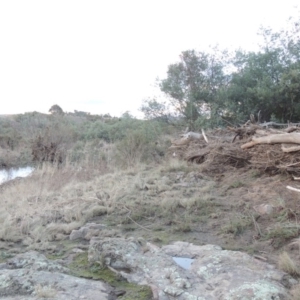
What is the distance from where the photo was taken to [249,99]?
40.0 feet

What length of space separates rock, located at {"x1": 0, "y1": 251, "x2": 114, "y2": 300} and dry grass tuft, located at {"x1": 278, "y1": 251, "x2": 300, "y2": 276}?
1620 mm

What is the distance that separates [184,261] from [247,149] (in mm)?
4510

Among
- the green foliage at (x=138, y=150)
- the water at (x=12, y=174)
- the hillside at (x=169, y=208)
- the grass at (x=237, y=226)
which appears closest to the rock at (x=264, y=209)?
the hillside at (x=169, y=208)

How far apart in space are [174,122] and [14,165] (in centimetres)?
944

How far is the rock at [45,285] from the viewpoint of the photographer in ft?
10.2

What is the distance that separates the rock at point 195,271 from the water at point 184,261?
0.06 metres

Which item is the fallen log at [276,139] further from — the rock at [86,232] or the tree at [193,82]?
the tree at [193,82]

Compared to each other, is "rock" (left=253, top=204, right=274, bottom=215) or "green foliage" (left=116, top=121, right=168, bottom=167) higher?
"green foliage" (left=116, top=121, right=168, bottom=167)

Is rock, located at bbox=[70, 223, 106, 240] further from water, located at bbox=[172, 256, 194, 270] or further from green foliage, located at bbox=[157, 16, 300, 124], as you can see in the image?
green foliage, located at bbox=[157, 16, 300, 124]

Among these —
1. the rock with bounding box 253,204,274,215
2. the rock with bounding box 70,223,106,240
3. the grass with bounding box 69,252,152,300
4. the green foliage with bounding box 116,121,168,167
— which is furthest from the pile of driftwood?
the grass with bounding box 69,252,152,300

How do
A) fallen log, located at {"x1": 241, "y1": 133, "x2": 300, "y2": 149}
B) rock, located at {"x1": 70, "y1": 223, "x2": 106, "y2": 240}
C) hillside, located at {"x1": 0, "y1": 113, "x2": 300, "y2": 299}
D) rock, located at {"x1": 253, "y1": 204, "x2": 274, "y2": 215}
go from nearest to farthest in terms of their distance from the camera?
hillside, located at {"x1": 0, "y1": 113, "x2": 300, "y2": 299}
rock, located at {"x1": 70, "y1": 223, "x2": 106, "y2": 240}
rock, located at {"x1": 253, "y1": 204, "x2": 274, "y2": 215}
fallen log, located at {"x1": 241, "y1": 133, "x2": 300, "y2": 149}

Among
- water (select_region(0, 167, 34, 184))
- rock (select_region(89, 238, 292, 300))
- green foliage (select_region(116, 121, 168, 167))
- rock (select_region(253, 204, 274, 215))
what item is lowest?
water (select_region(0, 167, 34, 184))

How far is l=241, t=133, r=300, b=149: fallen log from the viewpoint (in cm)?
641

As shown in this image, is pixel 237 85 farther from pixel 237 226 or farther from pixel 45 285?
pixel 45 285
